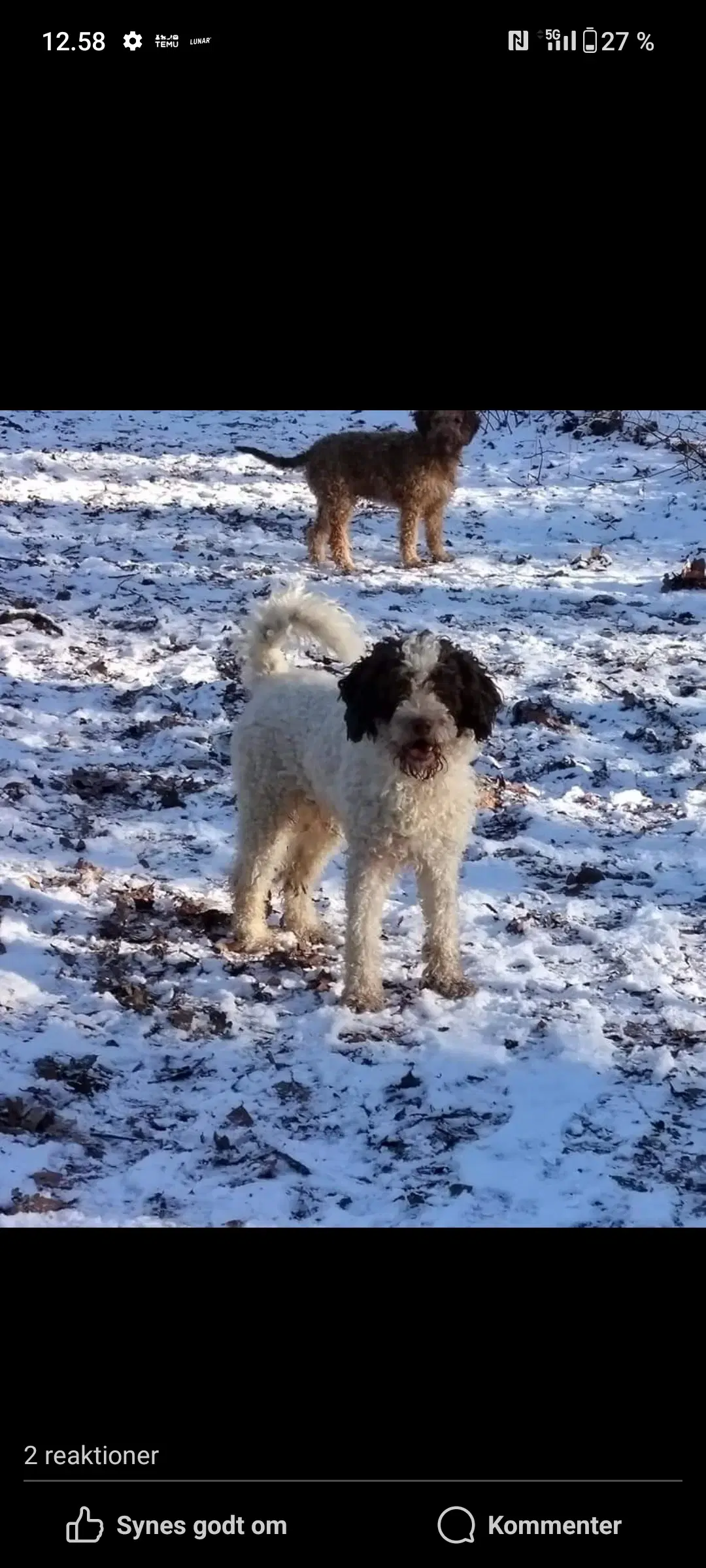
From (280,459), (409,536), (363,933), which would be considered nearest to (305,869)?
(363,933)

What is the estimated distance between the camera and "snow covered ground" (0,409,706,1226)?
420cm

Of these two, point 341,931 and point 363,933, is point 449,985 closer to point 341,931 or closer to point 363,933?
point 363,933

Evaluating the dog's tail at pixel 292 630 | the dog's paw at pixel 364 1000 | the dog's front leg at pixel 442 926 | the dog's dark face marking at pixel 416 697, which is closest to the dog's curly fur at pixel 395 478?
the dog's tail at pixel 292 630

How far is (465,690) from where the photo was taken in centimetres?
495

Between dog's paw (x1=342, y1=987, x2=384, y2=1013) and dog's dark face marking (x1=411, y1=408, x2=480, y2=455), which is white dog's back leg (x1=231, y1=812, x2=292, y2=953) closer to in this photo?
dog's paw (x1=342, y1=987, x2=384, y2=1013)

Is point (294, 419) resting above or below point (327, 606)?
above

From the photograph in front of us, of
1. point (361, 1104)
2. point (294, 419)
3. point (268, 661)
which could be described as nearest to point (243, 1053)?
point (361, 1104)

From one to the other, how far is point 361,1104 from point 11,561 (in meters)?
7.49

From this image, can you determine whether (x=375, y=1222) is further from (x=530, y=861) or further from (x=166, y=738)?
(x=166, y=738)

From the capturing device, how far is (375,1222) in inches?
154

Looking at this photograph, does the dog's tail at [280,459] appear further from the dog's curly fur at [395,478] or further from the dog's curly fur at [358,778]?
the dog's curly fur at [358,778]

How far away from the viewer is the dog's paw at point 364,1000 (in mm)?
5254

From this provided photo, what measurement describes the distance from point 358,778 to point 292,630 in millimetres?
1015
